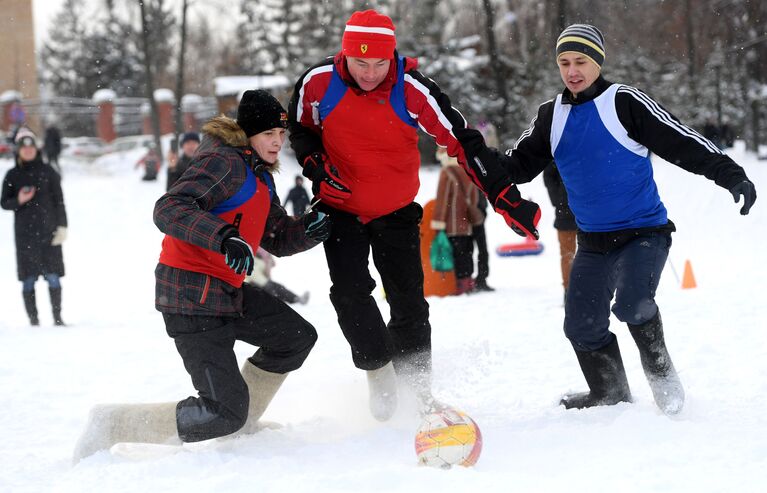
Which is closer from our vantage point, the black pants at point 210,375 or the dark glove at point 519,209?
the black pants at point 210,375

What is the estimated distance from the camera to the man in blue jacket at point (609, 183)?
369 cm

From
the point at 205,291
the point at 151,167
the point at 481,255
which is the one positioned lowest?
the point at 151,167

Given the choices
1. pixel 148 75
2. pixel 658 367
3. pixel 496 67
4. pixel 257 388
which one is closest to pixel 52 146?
pixel 148 75

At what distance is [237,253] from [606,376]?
1.95m

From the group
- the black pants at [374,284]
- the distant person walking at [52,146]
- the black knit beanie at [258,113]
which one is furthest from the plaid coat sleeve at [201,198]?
the distant person walking at [52,146]

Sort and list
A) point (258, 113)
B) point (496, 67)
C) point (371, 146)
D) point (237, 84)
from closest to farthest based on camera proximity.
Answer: point (258, 113) → point (371, 146) → point (496, 67) → point (237, 84)

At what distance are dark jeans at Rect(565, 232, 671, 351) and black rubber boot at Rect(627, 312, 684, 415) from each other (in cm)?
7

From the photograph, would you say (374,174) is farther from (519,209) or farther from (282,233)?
(519,209)

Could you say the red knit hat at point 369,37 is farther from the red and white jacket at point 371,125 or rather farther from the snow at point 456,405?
the snow at point 456,405

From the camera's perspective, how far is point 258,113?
145 inches

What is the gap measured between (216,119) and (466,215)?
18.8ft

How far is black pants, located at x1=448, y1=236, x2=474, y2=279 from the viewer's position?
29.9 ft

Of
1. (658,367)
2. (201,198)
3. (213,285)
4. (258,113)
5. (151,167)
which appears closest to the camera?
(201,198)

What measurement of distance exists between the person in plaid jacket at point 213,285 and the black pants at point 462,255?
546cm
